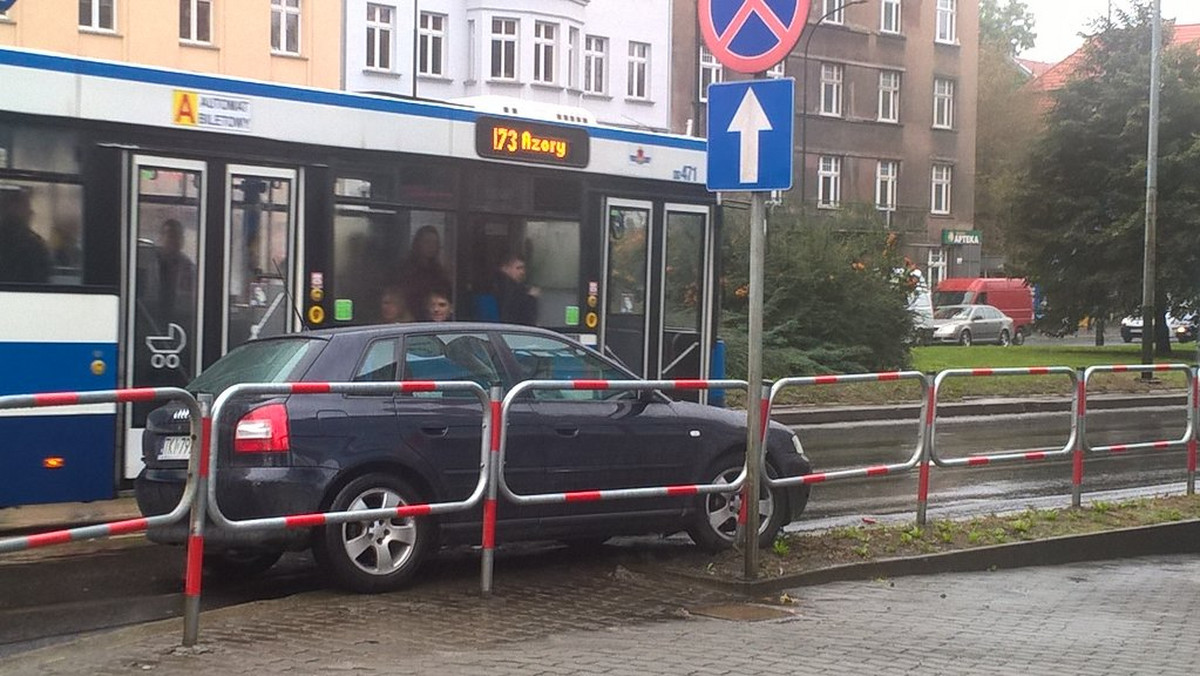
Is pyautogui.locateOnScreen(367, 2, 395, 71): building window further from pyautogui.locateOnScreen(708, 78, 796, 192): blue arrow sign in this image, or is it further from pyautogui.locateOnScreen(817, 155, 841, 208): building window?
pyautogui.locateOnScreen(708, 78, 796, 192): blue arrow sign

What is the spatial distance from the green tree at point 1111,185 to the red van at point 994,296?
15717 mm

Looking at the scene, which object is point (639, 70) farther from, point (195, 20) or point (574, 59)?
point (195, 20)

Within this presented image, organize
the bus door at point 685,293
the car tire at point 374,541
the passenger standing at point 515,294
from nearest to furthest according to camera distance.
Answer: the car tire at point 374,541
the passenger standing at point 515,294
the bus door at point 685,293

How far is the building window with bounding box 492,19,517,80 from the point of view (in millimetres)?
46625

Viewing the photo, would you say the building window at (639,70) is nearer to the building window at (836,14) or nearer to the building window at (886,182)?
the building window at (836,14)

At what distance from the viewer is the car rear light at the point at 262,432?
26.3 ft

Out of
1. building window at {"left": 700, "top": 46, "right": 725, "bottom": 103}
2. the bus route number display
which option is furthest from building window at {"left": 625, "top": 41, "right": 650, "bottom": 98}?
the bus route number display

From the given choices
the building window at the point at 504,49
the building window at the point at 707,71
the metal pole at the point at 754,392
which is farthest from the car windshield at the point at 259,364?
the building window at the point at 707,71

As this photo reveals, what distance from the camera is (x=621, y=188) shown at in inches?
567

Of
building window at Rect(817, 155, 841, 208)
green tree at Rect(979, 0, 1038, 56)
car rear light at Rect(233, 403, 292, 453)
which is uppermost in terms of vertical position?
green tree at Rect(979, 0, 1038, 56)

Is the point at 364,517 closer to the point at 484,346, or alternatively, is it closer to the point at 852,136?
the point at 484,346

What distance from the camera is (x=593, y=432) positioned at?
362 inches

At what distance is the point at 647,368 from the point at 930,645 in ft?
25.0

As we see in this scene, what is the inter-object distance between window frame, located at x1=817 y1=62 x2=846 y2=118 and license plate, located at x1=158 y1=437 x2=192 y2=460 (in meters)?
50.5
